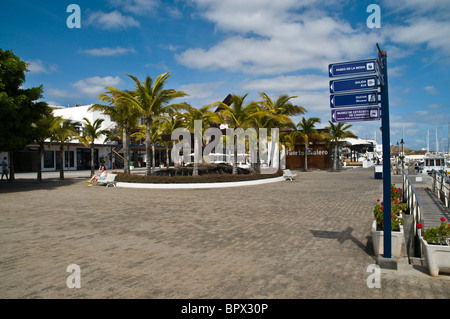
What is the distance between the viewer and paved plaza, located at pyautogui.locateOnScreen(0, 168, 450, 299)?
4.34m

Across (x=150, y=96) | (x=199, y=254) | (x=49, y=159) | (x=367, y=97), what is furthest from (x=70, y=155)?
(x=367, y=97)

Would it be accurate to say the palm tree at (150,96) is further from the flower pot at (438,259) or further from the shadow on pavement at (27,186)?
the flower pot at (438,259)

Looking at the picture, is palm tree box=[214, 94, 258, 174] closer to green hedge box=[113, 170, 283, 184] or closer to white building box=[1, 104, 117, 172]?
green hedge box=[113, 170, 283, 184]

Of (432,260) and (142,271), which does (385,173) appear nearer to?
(432,260)

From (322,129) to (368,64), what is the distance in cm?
3579

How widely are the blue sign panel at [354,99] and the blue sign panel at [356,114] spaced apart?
0.33 feet

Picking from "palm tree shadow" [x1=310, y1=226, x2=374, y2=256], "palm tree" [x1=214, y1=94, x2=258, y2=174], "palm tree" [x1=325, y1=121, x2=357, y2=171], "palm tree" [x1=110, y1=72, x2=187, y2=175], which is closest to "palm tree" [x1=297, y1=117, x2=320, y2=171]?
"palm tree" [x1=325, y1=121, x2=357, y2=171]

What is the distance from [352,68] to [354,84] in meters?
0.29

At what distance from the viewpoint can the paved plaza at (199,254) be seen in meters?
4.34

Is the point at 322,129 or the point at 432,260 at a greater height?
the point at 322,129

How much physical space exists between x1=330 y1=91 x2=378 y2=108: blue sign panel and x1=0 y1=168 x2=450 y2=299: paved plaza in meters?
2.76
